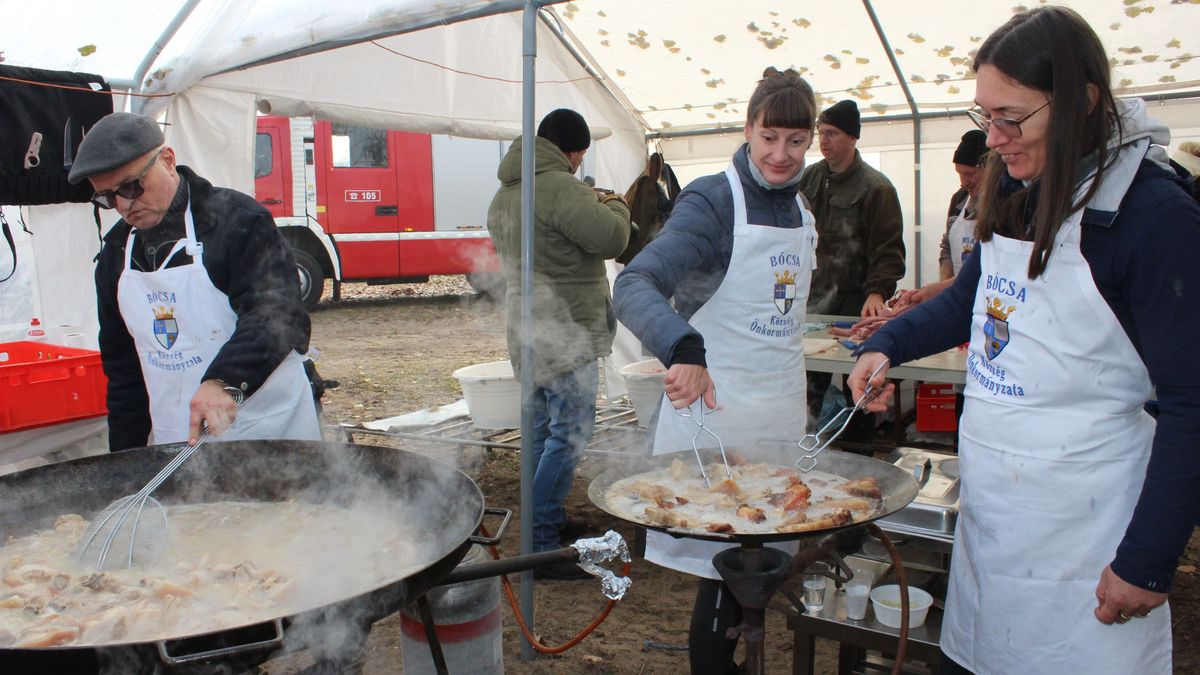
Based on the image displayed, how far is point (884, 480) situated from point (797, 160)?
3.01 feet

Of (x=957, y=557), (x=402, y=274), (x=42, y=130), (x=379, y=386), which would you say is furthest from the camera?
(x=402, y=274)

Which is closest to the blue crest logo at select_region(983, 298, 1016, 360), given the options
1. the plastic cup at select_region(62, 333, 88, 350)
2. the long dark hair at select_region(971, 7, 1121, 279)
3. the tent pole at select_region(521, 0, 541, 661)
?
the long dark hair at select_region(971, 7, 1121, 279)

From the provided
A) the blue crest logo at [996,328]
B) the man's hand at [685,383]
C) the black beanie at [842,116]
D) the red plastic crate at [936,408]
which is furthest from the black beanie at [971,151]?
the man's hand at [685,383]

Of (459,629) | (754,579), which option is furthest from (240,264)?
(754,579)

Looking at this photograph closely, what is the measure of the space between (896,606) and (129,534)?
2.03 m

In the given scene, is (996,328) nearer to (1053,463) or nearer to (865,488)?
(1053,463)

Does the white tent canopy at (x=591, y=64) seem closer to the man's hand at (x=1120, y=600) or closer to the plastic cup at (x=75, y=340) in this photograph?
the plastic cup at (x=75, y=340)

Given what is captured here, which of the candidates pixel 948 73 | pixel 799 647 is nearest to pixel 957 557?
pixel 799 647

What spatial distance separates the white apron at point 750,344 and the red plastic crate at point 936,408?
2.60 meters

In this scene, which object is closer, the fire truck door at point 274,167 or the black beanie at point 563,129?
the black beanie at point 563,129

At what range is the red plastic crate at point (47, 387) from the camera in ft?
11.2

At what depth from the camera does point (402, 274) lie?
11.8 meters

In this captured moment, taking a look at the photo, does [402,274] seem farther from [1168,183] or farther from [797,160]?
[1168,183]

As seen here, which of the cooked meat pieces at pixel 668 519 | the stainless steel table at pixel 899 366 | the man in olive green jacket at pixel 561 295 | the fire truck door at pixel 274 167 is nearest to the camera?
the cooked meat pieces at pixel 668 519
